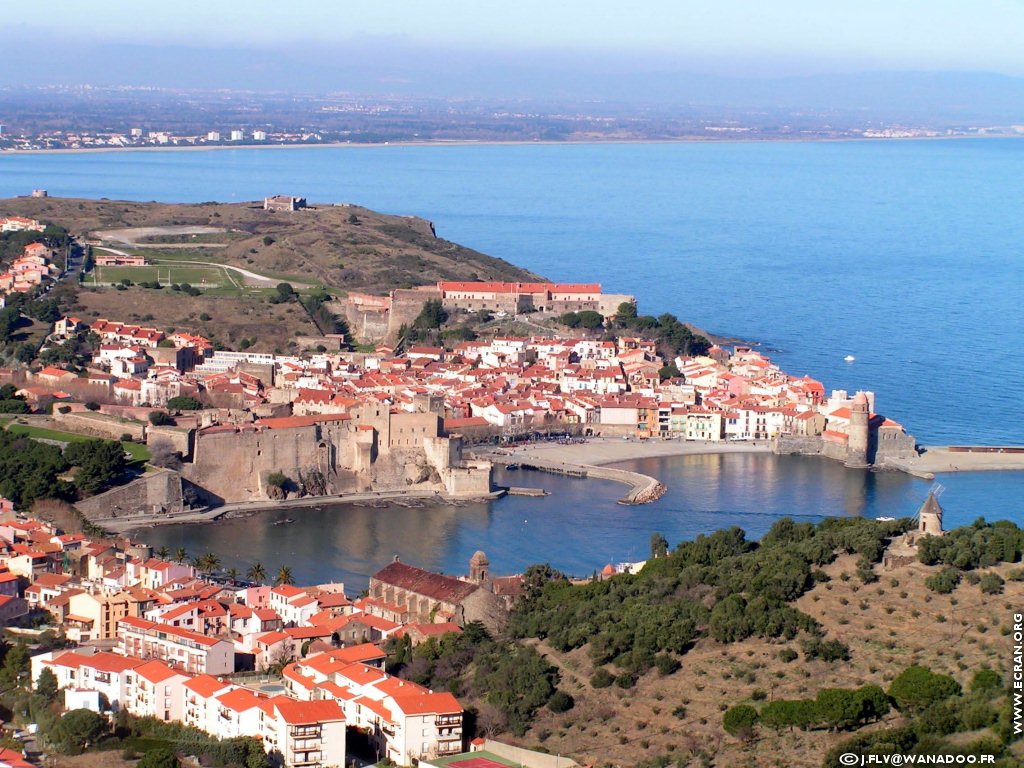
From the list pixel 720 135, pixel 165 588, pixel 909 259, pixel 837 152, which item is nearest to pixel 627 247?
pixel 909 259

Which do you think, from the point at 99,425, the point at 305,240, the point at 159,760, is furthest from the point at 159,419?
the point at 305,240

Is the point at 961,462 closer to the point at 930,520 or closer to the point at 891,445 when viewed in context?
the point at 891,445

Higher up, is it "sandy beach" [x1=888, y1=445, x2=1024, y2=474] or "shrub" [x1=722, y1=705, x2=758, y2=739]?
"shrub" [x1=722, y1=705, x2=758, y2=739]

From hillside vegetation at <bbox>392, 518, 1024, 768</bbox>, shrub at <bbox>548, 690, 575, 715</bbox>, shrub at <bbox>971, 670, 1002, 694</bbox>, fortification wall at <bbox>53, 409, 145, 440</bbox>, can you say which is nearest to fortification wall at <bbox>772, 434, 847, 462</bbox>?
fortification wall at <bbox>53, 409, 145, 440</bbox>

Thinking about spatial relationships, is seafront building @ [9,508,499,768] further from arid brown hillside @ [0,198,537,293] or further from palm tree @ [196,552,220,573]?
arid brown hillside @ [0,198,537,293]

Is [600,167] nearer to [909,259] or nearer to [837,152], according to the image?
[837,152]
